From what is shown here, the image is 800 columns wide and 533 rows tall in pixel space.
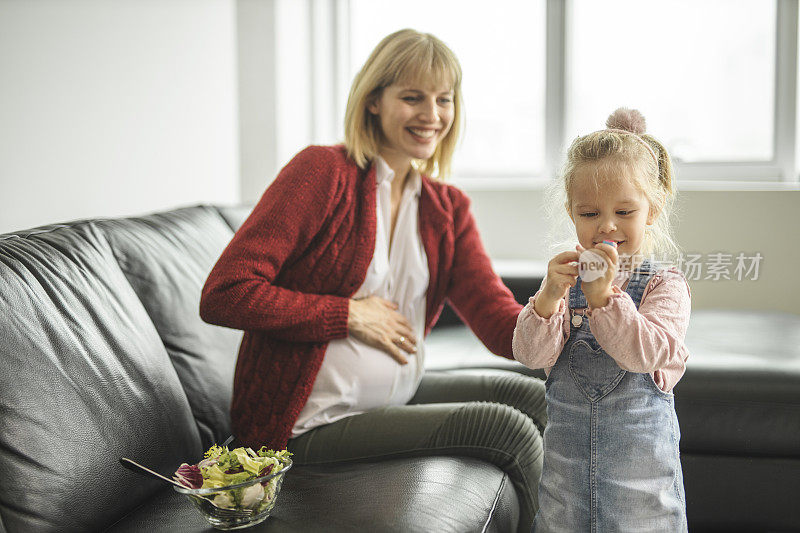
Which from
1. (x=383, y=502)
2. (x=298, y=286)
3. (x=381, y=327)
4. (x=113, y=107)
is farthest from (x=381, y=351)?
(x=113, y=107)

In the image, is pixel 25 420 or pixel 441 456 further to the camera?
pixel 441 456

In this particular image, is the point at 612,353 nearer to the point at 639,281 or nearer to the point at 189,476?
the point at 639,281

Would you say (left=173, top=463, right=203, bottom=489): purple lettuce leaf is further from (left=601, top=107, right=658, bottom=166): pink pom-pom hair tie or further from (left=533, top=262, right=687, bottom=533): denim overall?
(left=601, top=107, right=658, bottom=166): pink pom-pom hair tie

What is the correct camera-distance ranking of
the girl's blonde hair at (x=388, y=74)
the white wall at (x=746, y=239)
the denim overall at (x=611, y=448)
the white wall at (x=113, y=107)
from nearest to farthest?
the denim overall at (x=611, y=448)
the girl's blonde hair at (x=388, y=74)
the white wall at (x=113, y=107)
the white wall at (x=746, y=239)

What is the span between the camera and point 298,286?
151cm

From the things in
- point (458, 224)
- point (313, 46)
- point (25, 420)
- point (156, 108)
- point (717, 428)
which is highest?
point (313, 46)

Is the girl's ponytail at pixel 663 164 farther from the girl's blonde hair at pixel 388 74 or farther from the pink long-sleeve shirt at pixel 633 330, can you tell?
the girl's blonde hair at pixel 388 74

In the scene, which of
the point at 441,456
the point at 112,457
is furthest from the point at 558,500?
the point at 112,457

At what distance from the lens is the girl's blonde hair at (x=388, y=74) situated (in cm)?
157

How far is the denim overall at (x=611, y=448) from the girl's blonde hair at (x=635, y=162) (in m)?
0.10

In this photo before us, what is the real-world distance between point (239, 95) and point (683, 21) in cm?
187

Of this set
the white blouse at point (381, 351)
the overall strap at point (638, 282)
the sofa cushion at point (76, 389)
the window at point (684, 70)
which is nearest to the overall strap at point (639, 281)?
the overall strap at point (638, 282)

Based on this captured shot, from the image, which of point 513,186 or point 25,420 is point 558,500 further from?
point 513,186

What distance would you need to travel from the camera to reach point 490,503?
1.24 m
